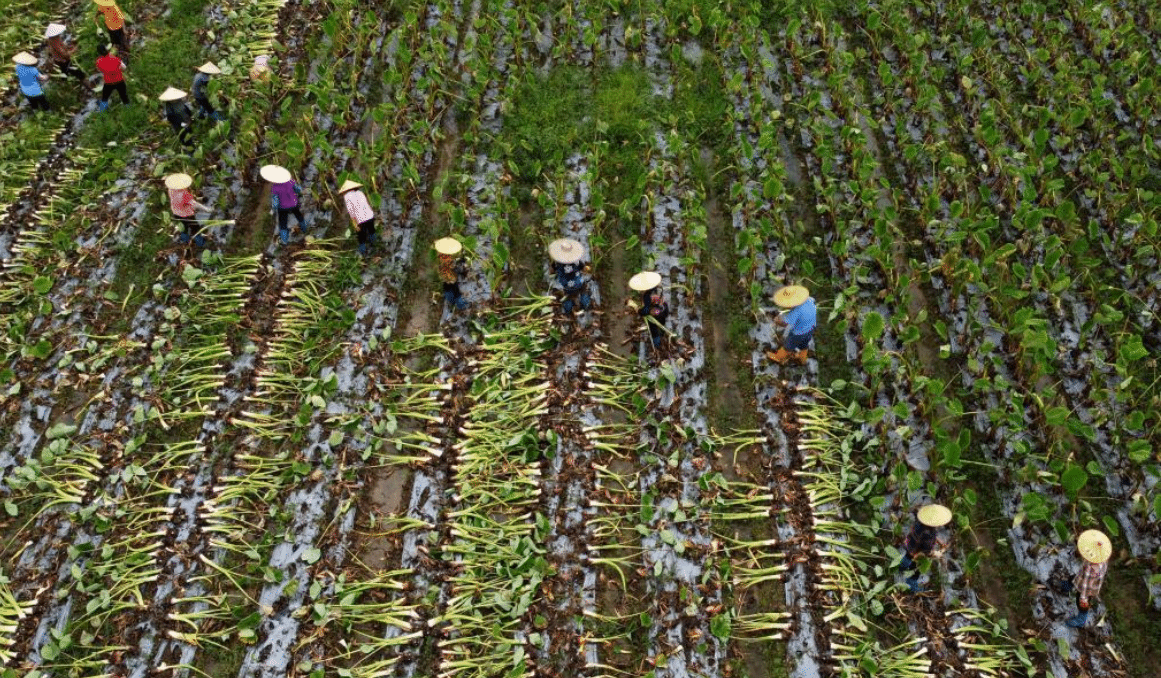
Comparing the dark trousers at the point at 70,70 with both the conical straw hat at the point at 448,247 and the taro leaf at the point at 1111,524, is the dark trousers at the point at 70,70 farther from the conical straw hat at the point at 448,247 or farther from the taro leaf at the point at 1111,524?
the taro leaf at the point at 1111,524

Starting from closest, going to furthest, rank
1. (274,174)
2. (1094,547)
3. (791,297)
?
(1094,547)
(791,297)
(274,174)

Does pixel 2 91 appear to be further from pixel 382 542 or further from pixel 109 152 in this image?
pixel 382 542

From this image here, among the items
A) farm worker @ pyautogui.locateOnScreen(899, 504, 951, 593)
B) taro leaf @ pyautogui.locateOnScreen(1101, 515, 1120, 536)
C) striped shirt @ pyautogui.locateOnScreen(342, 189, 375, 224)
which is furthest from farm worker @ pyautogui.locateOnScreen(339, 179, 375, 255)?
taro leaf @ pyautogui.locateOnScreen(1101, 515, 1120, 536)

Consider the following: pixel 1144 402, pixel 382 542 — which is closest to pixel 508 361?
pixel 382 542

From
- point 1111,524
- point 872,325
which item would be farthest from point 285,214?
point 1111,524

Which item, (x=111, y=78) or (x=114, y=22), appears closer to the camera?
(x=111, y=78)

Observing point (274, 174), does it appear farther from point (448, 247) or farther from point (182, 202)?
point (448, 247)
